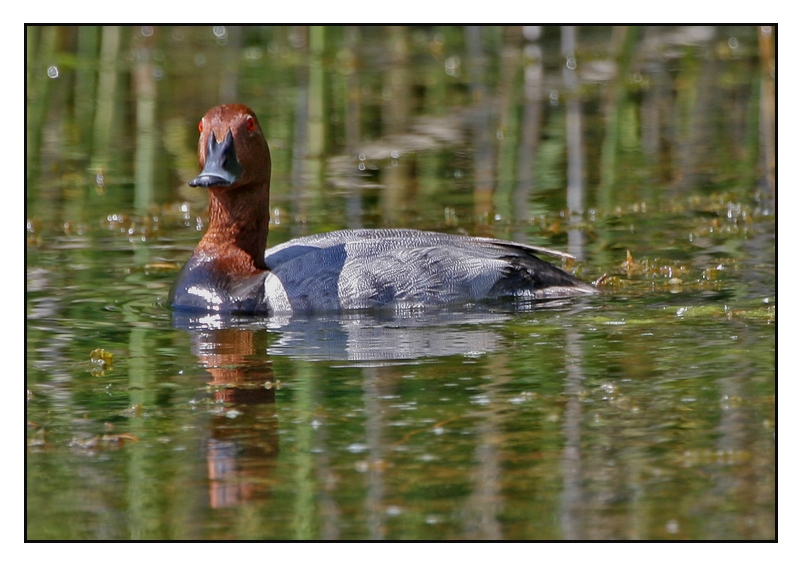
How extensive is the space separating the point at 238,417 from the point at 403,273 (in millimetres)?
2757

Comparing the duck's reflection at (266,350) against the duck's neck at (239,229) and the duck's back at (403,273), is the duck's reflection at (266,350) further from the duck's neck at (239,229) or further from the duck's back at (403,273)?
the duck's neck at (239,229)

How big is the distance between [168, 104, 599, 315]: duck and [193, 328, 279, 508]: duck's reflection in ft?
2.11

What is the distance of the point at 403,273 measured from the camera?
9.73 m

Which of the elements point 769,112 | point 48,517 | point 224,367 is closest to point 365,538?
point 48,517

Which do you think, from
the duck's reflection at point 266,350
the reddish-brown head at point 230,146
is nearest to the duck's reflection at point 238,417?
the duck's reflection at point 266,350

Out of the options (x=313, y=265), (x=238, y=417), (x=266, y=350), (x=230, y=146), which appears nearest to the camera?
(x=238, y=417)

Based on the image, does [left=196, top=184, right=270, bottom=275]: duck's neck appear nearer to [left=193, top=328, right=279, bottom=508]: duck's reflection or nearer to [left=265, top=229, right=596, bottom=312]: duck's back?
[left=265, top=229, right=596, bottom=312]: duck's back

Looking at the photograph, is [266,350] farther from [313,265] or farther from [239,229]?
[239,229]

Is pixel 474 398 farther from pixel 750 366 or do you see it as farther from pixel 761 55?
pixel 761 55

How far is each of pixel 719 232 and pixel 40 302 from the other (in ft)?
17.2

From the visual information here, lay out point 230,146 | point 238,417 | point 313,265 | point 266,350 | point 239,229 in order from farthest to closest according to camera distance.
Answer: point 239,229
point 230,146
point 313,265
point 266,350
point 238,417

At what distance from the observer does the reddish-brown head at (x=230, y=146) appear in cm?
983

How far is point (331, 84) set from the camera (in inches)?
781

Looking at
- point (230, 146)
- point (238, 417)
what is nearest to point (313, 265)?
point (230, 146)
